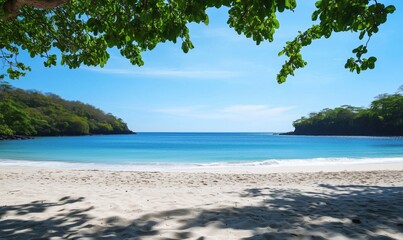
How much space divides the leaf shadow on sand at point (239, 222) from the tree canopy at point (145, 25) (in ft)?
8.91

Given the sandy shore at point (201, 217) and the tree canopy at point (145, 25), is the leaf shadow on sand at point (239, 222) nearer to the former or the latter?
the sandy shore at point (201, 217)

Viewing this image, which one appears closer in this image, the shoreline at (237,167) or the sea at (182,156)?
the shoreline at (237,167)

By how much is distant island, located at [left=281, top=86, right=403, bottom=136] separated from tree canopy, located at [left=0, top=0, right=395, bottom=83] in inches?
4832

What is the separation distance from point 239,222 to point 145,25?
155 inches

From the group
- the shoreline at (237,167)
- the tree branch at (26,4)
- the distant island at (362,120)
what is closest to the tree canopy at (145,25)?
the tree branch at (26,4)

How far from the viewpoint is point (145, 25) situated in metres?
5.24

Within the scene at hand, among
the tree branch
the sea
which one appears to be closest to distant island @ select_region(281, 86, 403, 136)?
the sea

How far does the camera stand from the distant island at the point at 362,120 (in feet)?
357

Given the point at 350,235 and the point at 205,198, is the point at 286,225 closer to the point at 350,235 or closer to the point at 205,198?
the point at 350,235

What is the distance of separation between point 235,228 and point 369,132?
455 ft

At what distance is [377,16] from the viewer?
4406 mm

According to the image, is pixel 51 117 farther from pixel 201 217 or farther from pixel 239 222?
pixel 239 222

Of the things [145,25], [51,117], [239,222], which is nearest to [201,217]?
[239,222]

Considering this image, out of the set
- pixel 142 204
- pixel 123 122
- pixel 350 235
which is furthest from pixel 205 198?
pixel 123 122
